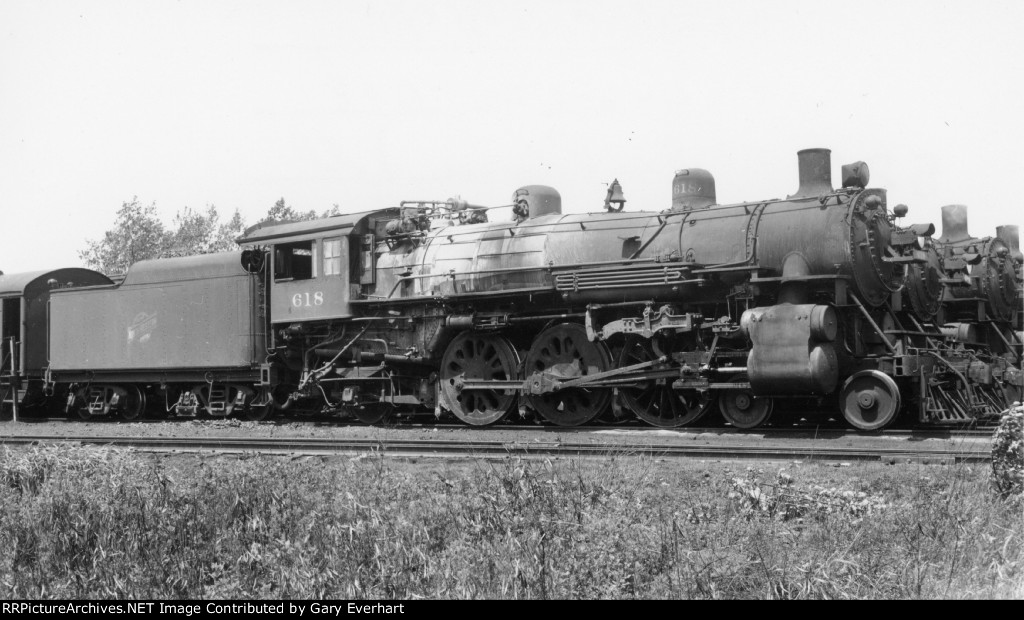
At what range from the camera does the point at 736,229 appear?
44.0 ft

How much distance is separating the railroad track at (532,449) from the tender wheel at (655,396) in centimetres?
292

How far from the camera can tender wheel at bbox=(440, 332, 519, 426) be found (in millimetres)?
15219

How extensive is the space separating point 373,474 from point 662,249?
5.91m

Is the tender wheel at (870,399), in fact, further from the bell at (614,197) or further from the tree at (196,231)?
the tree at (196,231)

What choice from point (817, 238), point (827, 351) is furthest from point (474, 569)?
point (817, 238)

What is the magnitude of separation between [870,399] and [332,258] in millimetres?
8611

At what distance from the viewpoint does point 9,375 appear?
69.6 feet

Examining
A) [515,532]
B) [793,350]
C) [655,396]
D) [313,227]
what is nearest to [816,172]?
[793,350]

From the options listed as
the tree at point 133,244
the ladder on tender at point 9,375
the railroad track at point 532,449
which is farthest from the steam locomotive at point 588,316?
the tree at point 133,244

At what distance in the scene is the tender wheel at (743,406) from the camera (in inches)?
526

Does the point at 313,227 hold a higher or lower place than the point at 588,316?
higher

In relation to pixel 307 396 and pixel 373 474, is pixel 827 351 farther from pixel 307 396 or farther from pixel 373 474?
pixel 307 396

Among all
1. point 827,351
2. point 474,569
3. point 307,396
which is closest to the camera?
point 474,569

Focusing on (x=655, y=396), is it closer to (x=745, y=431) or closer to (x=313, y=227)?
(x=745, y=431)
